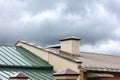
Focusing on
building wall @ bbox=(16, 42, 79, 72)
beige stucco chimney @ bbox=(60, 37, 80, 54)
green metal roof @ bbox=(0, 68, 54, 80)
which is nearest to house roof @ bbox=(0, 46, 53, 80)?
green metal roof @ bbox=(0, 68, 54, 80)

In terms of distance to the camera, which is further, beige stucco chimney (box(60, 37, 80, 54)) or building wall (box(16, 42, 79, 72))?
beige stucco chimney (box(60, 37, 80, 54))

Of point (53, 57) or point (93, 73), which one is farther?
point (53, 57)

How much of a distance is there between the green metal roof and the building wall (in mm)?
622

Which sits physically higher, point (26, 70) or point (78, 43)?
A: point (78, 43)

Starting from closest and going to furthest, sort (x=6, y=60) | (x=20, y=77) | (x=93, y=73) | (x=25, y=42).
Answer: (x=20, y=77)
(x=93, y=73)
(x=6, y=60)
(x=25, y=42)

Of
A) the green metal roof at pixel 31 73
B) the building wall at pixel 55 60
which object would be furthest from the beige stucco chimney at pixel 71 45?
the green metal roof at pixel 31 73

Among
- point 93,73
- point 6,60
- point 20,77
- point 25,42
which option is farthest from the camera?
point 25,42

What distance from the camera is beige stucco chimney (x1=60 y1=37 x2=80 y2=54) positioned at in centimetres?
1862

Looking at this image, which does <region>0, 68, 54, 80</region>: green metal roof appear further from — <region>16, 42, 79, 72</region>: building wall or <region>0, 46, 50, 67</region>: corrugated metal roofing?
<region>16, 42, 79, 72</region>: building wall

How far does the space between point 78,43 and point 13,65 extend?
4.41 metres

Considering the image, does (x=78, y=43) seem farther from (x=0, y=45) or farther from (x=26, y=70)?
(x=0, y=45)

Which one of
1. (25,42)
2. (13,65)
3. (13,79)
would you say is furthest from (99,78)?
(13,79)

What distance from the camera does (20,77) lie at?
31.1 ft

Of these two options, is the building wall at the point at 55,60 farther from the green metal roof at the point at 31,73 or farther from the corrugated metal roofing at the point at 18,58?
the green metal roof at the point at 31,73
